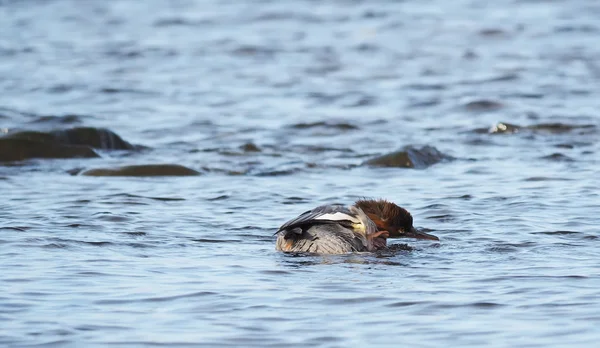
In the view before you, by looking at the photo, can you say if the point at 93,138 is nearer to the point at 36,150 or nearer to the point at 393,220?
the point at 36,150

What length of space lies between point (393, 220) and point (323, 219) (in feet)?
2.58

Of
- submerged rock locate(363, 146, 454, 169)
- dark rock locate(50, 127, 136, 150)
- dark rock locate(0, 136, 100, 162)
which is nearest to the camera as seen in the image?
submerged rock locate(363, 146, 454, 169)

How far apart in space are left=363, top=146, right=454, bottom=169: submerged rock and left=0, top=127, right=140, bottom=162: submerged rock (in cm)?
290

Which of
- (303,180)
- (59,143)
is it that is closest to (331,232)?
(303,180)

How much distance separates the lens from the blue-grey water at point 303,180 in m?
5.88

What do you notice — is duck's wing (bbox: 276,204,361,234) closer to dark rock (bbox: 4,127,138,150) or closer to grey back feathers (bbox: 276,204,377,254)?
grey back feathers (bbox: 276,204,377,254)

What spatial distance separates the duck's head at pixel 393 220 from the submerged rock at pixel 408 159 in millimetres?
3498

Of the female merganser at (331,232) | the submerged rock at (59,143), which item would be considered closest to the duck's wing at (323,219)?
→ the female merganser at (331,232)

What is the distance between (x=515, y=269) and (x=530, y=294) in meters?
0.64

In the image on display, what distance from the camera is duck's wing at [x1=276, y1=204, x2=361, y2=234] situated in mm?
7090

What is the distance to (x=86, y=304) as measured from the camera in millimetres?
6074

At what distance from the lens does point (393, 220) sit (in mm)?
7750

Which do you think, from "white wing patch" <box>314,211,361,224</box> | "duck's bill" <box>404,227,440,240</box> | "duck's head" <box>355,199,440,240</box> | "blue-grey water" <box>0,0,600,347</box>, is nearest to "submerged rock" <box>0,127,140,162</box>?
"blue-grey water" <box>0,0,600,347</box>

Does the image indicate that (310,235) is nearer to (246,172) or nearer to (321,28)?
(246,172)
